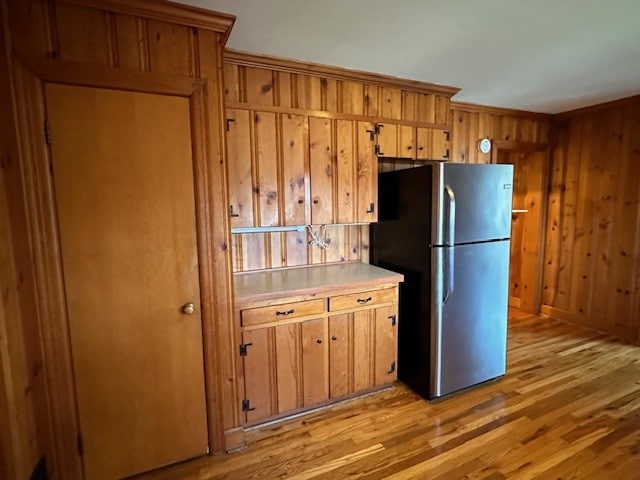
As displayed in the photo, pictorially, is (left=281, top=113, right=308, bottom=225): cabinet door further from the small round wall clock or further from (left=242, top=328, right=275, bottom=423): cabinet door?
the small round wall clock

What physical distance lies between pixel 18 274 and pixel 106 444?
97 centimetres

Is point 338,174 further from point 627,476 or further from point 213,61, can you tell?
point 627,476

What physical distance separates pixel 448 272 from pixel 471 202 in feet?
1.73

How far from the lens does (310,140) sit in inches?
92.4

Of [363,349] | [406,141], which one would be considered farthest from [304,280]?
[406,141]

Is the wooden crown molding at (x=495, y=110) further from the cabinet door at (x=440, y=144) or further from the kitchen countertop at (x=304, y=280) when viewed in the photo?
the kitchen countertop at (x=304, y=280)

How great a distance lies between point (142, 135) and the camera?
1600 millimetres

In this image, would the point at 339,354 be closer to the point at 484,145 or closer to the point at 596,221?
the point at 484,145

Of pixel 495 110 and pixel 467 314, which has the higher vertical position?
pixel 495 110

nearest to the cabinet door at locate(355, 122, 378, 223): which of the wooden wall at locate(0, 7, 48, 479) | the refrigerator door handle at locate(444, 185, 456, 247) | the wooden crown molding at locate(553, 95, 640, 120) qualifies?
the refrigerator door handle at locate(444, 185, 456, 247)

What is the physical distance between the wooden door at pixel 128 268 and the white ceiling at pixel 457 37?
2.24 ft

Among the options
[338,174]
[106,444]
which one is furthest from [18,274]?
[338,174]

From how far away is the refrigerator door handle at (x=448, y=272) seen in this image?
2242 millimetres

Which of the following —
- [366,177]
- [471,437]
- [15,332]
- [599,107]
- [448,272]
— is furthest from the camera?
[599,107]
